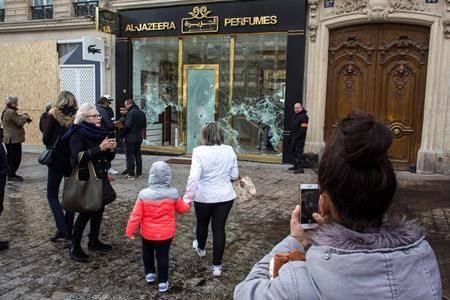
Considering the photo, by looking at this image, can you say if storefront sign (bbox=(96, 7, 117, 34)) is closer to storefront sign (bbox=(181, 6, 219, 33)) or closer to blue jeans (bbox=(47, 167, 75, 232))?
storefront sign (bbox=(181, 6, 219, 33))

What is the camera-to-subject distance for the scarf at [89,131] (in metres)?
4.87

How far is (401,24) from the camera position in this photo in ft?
35.8

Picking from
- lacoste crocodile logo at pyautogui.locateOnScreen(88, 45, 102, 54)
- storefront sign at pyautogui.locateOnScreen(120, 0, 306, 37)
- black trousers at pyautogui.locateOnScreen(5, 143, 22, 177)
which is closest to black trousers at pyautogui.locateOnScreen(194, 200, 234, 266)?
black trousers at pyautogui.locateOnScreen(5, 143, 22, 177)

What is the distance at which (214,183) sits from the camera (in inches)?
179

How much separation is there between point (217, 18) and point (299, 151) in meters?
4.61

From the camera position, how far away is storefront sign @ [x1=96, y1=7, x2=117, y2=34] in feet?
43.2

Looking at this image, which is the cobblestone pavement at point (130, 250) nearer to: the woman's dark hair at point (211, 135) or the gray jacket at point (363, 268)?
the gray jacket at point (363, 268)

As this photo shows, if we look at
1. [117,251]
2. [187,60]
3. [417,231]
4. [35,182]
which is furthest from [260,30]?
[417,231]

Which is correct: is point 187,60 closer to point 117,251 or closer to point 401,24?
point 401,24

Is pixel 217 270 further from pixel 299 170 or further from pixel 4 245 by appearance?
pixel 299 170

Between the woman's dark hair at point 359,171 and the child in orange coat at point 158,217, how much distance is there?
9.89 ft

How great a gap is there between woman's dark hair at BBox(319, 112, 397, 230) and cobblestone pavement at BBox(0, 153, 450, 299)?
0.35ft

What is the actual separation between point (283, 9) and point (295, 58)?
1337mm

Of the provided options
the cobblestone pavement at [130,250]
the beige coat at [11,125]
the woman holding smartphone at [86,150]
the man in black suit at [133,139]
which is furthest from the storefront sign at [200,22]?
the woman holding smartphone at [86,150]
